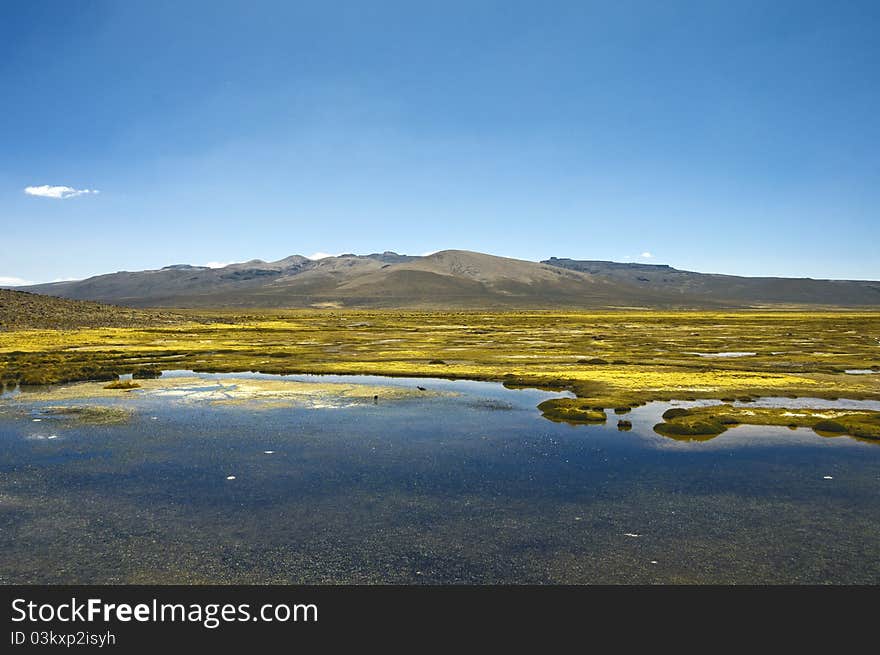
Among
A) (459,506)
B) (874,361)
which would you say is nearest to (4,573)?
(459,506)

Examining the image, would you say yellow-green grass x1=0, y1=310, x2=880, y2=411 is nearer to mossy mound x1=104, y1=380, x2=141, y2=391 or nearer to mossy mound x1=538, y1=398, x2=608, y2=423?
mossy mound x1=538, y1=398, x2=608, y2=423

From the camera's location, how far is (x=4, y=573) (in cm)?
1261

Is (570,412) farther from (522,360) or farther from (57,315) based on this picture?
(57,315)

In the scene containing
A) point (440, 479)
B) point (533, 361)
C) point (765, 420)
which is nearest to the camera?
point (440, 479)

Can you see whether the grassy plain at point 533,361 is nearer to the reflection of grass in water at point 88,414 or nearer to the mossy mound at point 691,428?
the mossy mound at point 691,428

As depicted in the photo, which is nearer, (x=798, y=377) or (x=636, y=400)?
(x=636, y=400)

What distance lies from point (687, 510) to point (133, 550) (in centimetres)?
1414

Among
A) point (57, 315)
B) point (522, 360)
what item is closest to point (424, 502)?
point (522, 360)

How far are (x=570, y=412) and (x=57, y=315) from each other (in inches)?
4465

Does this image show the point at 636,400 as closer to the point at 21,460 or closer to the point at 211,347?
the point at 21,460

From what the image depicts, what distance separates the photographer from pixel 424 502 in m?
17.2

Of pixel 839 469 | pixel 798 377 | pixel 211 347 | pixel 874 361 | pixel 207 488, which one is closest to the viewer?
pixel 207 488

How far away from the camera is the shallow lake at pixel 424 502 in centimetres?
1313

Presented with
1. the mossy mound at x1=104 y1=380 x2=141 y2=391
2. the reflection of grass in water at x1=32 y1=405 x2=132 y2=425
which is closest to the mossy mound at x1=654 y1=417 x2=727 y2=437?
the reflection of grass in water at x1=32 y1=405 x2=132 y2=425
